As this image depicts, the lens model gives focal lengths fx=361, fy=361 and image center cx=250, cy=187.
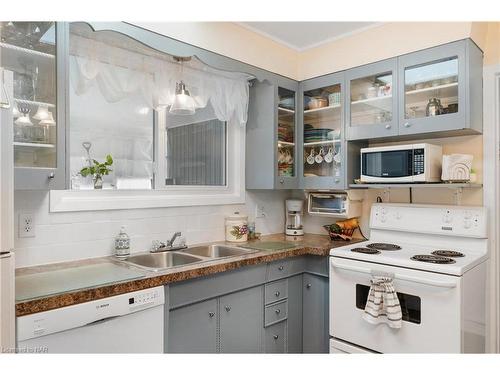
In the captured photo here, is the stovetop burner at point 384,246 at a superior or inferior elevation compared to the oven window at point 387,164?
inferior

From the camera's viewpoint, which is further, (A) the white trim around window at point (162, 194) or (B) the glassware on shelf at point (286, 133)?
(B) the glassware on shelf at point (286, 133)

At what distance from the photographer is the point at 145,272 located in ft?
5.63

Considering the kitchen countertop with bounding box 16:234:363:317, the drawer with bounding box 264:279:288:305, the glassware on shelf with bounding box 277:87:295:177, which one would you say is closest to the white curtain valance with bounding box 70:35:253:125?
the glassware on shelf with bounding box 277:87:295:177

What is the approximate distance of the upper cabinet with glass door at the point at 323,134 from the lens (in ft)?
8.75

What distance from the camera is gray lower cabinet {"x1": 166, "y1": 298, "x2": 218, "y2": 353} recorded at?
180 cm

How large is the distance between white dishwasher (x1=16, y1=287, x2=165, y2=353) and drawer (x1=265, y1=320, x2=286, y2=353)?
862 millimetres

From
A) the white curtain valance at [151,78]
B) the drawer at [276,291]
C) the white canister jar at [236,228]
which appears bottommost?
the drawer at [276,291]

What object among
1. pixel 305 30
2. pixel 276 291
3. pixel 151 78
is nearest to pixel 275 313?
pixel 276 291

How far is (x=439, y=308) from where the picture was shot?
186 centimetres

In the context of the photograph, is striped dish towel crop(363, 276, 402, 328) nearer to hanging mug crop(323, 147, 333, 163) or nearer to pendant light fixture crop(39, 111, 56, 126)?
hanging mug crop(323, 147, 333, 163)

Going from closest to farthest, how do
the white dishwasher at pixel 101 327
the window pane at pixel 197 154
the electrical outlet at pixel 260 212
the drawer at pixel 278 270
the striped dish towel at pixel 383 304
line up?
the white dishwasher at pixel 101 327 → the striped dish towel at pixel 383 304 → the drawer at pixel 278 270 → the window pane at pixel 197 154 → the electrical outlet at pixel 260 212

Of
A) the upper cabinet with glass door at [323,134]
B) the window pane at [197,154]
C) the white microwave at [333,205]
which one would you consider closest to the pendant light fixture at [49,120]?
the window pane at [197,154]

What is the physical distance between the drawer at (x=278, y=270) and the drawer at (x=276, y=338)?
33 cm

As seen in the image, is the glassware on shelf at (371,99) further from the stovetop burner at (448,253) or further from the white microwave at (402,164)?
the stovetop burner at (448,253)
